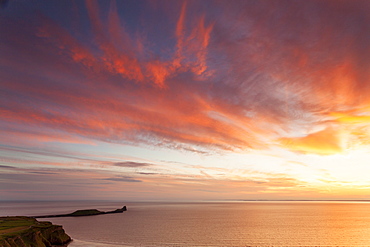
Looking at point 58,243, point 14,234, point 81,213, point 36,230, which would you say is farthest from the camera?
point 81,213

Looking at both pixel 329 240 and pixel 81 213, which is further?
pixel 81 213

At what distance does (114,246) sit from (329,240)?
6992 centimetres

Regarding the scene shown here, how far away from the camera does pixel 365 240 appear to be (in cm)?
8406

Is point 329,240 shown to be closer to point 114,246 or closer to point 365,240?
point 365,240

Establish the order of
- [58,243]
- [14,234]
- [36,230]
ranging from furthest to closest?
[58,243], [36,230], [14,234]

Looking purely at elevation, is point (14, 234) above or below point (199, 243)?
above

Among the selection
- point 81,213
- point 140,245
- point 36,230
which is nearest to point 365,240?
point 140,245

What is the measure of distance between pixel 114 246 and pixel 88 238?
1827cm

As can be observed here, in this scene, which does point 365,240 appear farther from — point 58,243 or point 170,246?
point 58,243

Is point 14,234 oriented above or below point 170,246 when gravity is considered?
above

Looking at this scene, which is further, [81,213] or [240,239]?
[81,213]

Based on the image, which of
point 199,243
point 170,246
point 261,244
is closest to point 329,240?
point 261,244

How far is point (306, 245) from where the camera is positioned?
75.9 meters

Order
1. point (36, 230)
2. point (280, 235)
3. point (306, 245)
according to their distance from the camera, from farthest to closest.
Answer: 1. point (280, 235)
2. point (306, 245)
3. point (36, 230)
